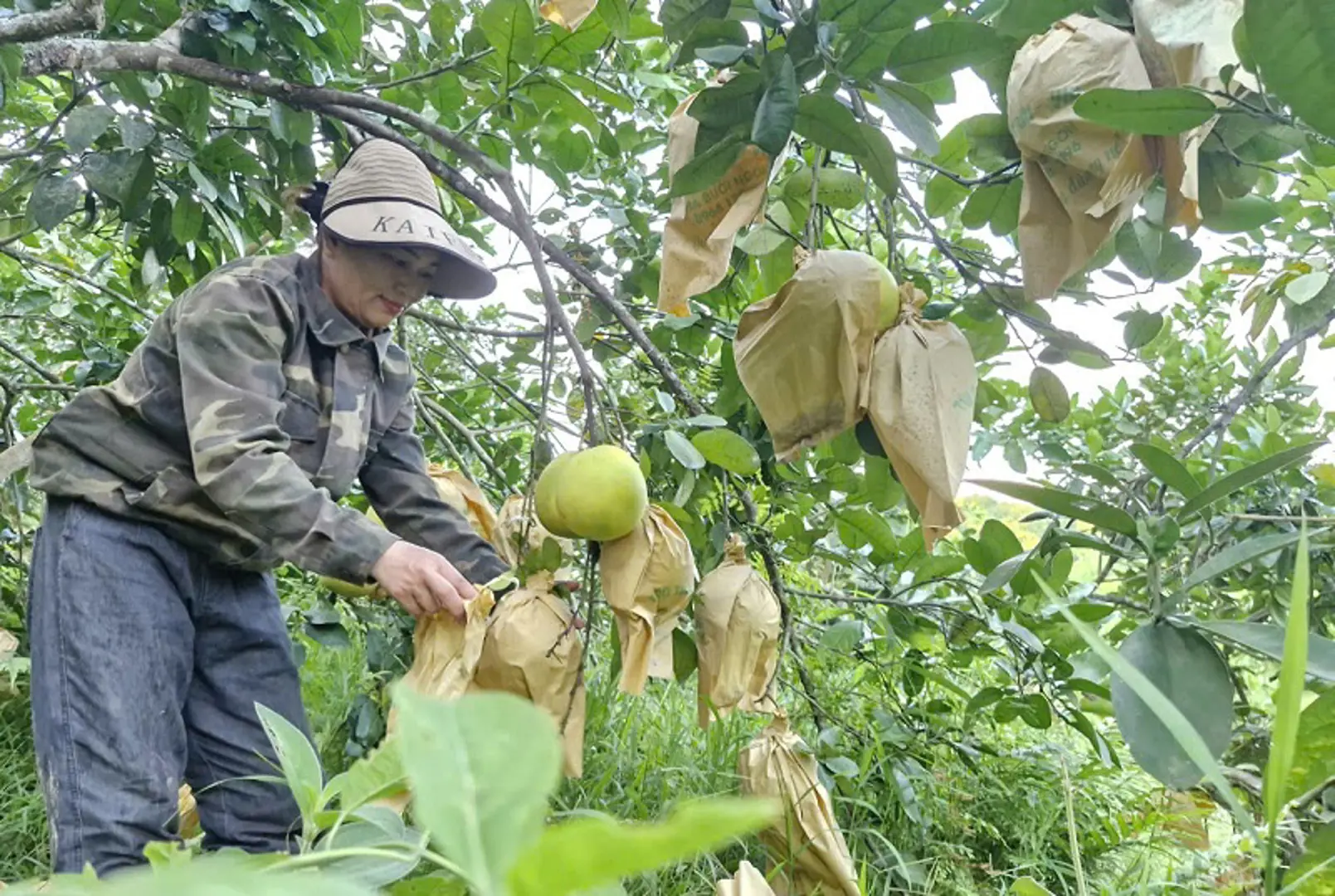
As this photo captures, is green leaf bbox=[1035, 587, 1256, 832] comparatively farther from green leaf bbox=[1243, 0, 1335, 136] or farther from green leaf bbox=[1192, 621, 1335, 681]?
green leaf bbox=[1243, 0, 1335, 136]

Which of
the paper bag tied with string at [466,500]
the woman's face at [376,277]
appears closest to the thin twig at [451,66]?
the woman's face at [376,277]

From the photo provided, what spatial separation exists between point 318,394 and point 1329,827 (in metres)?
1.76

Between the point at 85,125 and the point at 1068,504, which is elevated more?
the point at 85,125

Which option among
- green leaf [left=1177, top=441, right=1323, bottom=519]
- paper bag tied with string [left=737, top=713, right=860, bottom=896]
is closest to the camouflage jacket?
paper bag tied with string [left=737, top=713, right=860, bottom=896]

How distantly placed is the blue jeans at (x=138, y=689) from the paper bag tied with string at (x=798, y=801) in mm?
812

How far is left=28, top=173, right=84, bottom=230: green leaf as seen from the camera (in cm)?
182

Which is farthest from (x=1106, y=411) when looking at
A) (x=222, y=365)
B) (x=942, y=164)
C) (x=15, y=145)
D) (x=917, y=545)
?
(x=15, y=145)

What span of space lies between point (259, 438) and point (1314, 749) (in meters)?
1.51

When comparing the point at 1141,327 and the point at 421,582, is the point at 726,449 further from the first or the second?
the point at 1141,327

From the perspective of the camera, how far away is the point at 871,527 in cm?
171

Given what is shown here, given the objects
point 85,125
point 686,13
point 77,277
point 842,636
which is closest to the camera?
point 686,13

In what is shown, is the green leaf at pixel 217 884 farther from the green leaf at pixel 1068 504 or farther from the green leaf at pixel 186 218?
the green leaf at pixel 186 218

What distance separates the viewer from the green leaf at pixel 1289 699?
29 centimetres

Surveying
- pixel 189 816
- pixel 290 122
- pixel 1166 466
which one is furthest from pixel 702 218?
pixel 189 816
